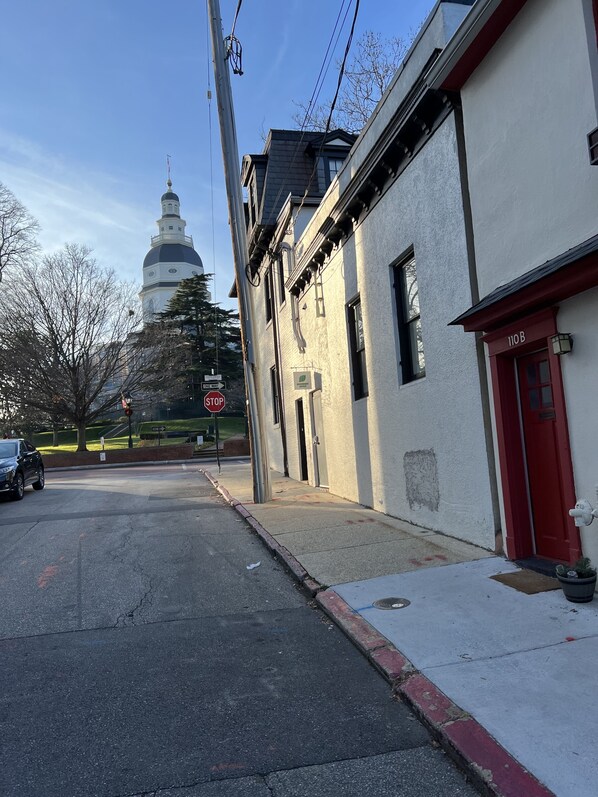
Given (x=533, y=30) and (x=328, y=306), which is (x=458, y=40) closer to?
(x=533, y=30)

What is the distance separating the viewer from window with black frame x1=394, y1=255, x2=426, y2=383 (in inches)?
348

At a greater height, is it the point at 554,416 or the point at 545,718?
the point at 554,416

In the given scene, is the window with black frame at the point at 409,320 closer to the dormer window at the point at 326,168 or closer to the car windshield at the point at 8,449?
the dormer window at the point at 326,168

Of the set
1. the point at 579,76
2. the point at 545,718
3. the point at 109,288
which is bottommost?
the point at 545,718

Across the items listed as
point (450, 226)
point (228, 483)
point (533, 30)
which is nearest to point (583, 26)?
point (533, 30)

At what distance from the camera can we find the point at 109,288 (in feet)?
121

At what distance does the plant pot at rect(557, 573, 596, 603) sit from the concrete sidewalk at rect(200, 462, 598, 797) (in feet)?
0.21

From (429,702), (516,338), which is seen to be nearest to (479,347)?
(516,338)

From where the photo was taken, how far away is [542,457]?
6250mm

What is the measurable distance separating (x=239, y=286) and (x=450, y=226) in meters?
6.01

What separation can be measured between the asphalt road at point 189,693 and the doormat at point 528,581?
177 cm

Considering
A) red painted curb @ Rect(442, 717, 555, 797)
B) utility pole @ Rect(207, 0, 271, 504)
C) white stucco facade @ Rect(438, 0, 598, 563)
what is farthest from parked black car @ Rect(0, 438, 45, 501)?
red painted curb @ Rect(442, 717, 555, 797)

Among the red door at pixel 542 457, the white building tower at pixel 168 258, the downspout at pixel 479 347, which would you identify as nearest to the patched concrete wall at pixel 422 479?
the downspout at pixel 479 347

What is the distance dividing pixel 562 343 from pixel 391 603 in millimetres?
2766
